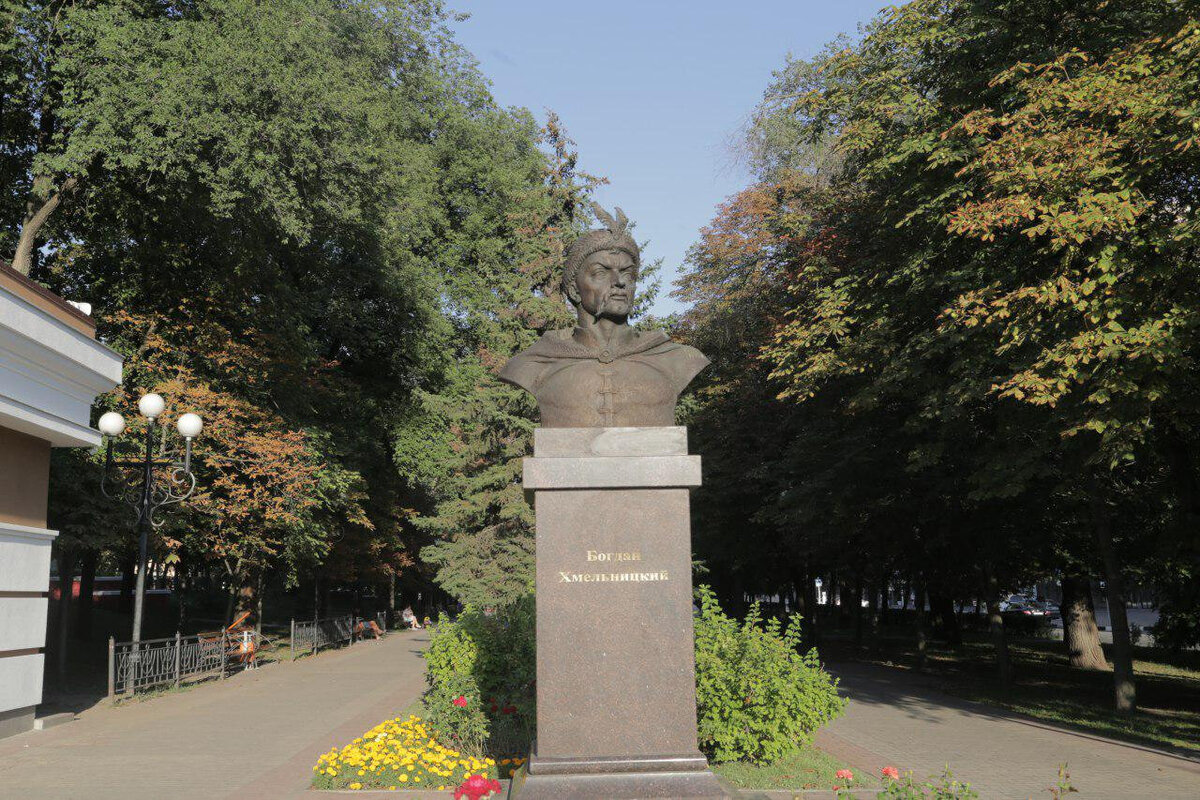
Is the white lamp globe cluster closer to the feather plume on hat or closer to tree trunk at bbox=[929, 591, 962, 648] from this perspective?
the feather plume on hat

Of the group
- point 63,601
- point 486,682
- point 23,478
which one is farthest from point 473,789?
point 63,601

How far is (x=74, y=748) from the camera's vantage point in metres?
12.9

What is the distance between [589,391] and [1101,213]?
8467mm

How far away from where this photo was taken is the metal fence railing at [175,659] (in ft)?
60.6

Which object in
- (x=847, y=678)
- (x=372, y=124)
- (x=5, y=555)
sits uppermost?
(x=372, y=124)

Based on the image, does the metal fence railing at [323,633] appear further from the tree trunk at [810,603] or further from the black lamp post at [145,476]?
the tree trunk at [810,603]

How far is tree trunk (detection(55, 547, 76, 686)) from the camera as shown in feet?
67.1

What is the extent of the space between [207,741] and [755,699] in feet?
25.6

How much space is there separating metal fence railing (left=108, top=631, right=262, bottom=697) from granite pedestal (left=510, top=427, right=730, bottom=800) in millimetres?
13941

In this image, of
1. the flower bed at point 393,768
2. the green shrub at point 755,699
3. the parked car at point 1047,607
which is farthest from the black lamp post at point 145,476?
the parked car at point 1047,607

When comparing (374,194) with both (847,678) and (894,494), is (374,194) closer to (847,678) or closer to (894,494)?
(894,494)

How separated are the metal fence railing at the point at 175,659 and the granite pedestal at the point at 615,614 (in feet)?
45.7

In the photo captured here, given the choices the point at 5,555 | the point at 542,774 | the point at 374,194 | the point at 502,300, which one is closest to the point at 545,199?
the point at 502,300

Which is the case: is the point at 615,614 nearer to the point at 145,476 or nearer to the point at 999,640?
the point at 145,476
